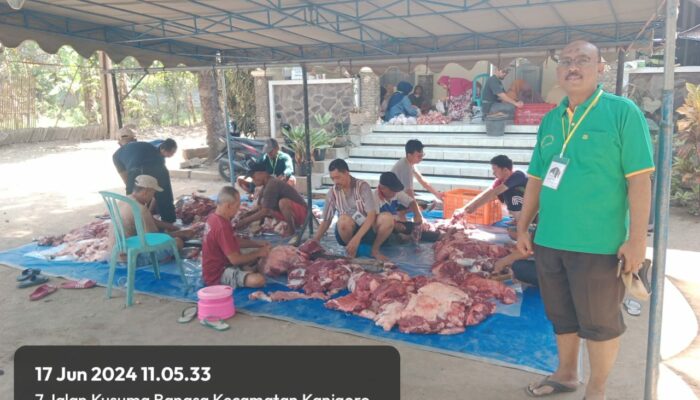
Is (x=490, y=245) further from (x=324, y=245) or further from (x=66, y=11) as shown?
(x=66, y=11)

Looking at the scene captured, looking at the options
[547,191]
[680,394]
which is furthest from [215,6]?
[680,394]

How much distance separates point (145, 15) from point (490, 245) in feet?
17.8

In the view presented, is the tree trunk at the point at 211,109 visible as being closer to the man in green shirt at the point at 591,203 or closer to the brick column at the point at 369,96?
the brick column at the point at 369,96

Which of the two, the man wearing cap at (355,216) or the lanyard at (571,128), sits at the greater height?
the lanyard at (571,128)

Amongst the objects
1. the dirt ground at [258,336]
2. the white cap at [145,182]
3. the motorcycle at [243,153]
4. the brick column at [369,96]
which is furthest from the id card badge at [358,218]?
the brick column at [369,96]

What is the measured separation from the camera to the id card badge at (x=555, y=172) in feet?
8.74

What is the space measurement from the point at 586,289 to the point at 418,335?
1.66 m

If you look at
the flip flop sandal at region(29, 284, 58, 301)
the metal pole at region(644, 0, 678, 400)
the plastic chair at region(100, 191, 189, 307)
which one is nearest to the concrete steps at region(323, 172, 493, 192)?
the plastic chair at region(100, 191, 189, 307)

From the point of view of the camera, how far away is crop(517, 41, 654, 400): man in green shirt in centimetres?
249

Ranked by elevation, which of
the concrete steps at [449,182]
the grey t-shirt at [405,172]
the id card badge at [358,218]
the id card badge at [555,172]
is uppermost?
the id card badge at [555,172]

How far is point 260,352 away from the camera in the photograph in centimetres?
387

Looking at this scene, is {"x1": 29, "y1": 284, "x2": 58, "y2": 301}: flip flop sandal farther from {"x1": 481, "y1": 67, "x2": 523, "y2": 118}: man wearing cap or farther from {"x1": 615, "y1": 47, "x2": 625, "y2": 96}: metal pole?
{"x1": 481, "y1": 67, "x2": 523, "y2": 118}: man wearing cap

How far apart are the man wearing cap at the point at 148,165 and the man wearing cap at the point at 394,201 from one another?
3.07 meters

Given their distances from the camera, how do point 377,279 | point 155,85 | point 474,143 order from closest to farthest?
point 377,279 < point 474,143 < point 155,85
